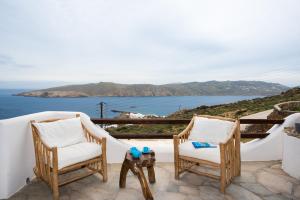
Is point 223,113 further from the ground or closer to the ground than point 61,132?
closer to the ground

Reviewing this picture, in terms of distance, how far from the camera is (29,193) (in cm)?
260

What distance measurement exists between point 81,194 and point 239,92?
9848 cm

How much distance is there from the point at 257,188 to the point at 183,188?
983 millimetres

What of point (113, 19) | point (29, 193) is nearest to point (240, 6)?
point (113, 19)

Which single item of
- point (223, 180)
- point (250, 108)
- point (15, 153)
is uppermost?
point (15, 153)

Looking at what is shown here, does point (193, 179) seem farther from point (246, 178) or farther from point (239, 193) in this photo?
point (246, 178)

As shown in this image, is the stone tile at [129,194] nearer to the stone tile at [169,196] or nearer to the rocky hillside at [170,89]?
the stone tile at [169,196]

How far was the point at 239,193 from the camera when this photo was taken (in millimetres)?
2600

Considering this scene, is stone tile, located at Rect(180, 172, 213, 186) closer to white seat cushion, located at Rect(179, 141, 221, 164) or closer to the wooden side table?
white seat cushion, located at Rect(179, 141, 221, 164)

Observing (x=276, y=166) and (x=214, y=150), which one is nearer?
(x=214, y=150)

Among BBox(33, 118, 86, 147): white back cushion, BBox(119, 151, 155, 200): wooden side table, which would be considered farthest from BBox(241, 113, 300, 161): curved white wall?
BBox(33, 118, 86, 147): white back cushion

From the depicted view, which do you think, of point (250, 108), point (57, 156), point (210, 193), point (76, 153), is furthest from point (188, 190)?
point (250, 108)

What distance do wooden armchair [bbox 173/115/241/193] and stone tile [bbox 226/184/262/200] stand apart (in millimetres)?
91

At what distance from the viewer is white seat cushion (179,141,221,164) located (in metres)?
2.65
